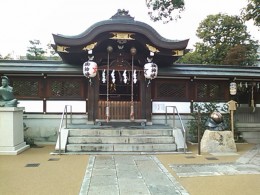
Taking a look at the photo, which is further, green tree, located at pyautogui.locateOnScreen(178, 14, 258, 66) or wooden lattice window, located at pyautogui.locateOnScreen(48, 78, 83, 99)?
green tree, located at pyautogui.locateOnScreen(178, 14, 258, 66)

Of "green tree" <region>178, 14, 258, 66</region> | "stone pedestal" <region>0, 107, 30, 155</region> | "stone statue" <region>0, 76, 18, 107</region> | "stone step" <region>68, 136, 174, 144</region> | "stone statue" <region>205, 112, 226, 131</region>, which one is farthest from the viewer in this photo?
"green tree" <region>178, 14, 258, 66</region>

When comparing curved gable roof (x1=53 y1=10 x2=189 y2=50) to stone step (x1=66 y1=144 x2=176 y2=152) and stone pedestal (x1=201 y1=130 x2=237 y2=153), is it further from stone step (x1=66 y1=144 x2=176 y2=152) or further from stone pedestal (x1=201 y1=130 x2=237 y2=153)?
stone step (x1=66 y1=144 x2=176 y2=152)

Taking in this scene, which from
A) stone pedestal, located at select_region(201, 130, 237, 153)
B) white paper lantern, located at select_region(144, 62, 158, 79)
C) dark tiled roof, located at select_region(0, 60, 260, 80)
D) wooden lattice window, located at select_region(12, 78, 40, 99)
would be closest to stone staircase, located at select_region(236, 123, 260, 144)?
dark tiled roof, located at select_region(0, 60, 260, 80)

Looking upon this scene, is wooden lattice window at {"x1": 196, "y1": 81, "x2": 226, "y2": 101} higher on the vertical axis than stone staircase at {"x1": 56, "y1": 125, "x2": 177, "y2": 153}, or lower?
higher

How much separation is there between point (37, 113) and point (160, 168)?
7296mm

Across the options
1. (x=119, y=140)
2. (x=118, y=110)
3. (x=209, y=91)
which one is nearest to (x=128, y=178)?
(x=119, y=140)

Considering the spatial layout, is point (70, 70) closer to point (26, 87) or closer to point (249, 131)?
point (26, 87)

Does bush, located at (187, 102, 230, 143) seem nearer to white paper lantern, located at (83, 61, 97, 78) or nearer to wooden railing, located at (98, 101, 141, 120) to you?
wooden railing, located at (98, 101, 141, 120)

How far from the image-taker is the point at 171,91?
43.3 ft

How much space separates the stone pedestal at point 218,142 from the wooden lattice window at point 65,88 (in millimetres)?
5831

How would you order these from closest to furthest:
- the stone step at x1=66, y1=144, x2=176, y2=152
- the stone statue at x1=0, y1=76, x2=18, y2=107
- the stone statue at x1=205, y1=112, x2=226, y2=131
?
the stone step at x1=66, y1=144, x2=176, y2=152 → the stone statue at x1=0, y1=76, x2=18, y2=107 → the stone statue at x1=205, y1=112, x2=226, y2=131

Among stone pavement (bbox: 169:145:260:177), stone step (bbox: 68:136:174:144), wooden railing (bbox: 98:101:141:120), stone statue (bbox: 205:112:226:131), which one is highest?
wooden railing (bbox: 98:101:141:120)

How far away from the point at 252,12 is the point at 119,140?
7.67m

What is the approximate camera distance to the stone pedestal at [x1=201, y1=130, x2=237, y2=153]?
32.5ft
